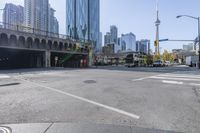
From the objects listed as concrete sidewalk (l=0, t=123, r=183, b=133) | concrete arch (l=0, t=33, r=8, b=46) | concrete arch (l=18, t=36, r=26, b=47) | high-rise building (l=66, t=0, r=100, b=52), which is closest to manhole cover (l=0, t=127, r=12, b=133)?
concrete sidewalk (l=0, t=123, r=183, b=133)

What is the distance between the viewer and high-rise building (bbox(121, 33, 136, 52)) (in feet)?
541

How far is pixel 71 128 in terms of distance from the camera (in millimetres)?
4883

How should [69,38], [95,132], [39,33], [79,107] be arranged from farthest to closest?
[69,38] < [39,33] < [79,107] < [95,132]

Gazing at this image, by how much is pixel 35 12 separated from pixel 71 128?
70.2 m

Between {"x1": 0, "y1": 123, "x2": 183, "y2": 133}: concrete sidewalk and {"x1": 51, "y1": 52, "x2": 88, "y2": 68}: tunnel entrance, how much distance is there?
47.9 metres

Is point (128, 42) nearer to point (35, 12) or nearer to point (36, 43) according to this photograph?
point (35, 12)

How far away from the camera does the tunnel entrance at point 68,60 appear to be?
177 ft

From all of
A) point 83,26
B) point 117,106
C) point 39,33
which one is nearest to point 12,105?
point 117,106

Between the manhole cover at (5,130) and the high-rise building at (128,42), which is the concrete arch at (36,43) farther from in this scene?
the high-rise building at (128,42)

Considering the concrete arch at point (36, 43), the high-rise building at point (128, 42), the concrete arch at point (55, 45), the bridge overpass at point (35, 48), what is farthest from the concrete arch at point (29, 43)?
the high-rise building at point (128, 42)

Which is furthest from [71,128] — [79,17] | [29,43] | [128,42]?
[128,42]

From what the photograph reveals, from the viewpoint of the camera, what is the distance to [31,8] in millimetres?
69375

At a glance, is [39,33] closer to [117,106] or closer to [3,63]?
[3,63]

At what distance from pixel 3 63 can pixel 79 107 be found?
57243 mm
